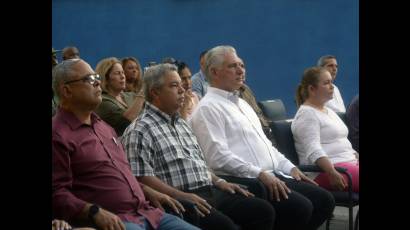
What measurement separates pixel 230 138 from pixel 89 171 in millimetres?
1373

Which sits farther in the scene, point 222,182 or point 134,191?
point 222,182

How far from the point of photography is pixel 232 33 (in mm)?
10375

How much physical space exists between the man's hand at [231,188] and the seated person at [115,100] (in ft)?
2.41

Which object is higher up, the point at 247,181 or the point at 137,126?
the point at 137,126

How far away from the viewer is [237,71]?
14.9ft

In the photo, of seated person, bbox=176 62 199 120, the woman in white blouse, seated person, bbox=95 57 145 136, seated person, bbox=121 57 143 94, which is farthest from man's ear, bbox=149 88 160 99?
seated person, bbox=121 57 143 94

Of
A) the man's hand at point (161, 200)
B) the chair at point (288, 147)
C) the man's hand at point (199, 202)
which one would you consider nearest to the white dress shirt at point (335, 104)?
the chair at point (288, 147)

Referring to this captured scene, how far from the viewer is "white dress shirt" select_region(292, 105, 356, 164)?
16.0 feet

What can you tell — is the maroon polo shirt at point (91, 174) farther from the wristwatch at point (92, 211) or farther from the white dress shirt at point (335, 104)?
the white dress shirt at point (335, 104)

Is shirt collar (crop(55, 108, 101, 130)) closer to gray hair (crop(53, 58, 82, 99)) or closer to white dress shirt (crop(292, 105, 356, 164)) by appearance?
gray hair (crop(53, 58, 82, 99))

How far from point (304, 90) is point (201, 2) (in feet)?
18.1
